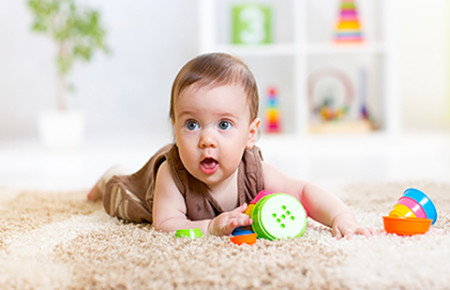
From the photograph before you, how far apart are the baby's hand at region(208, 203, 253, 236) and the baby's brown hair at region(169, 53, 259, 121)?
0.59 ft

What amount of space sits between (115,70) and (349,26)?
4.24ft

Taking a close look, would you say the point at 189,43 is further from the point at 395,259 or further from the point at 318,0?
the point at 395,259

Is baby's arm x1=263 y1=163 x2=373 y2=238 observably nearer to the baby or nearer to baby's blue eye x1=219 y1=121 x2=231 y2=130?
the baby

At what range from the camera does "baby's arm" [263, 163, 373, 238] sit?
0.89 m

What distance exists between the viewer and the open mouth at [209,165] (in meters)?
0.92

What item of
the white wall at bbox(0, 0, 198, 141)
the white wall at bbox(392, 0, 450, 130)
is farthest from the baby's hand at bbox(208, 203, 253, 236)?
the white wall at bbox(392, 0, 450, 130)

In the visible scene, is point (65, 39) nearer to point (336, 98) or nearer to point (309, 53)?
point (309, 53)

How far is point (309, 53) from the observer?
2.87 metres

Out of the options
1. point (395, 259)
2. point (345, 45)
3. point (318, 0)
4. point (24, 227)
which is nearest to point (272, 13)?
point (318, 0)

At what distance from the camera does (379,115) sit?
279 centimetres

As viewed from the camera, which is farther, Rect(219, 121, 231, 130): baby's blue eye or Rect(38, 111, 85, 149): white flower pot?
Rect(38, 111, 85, 149): white flower pot

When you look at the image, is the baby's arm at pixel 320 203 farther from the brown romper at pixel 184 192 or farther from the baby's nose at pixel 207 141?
the baby's nose at pixel 207 141

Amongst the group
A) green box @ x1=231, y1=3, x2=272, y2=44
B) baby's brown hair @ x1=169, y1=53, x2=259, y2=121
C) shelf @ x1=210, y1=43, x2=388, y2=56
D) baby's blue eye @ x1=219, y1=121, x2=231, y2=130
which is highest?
green box @ x1=231, y1=3, x2=272, y2=44

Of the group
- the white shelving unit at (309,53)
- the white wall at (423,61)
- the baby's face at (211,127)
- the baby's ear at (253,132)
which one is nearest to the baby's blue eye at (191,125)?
the baby's face at (211,127)
